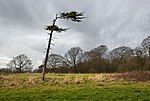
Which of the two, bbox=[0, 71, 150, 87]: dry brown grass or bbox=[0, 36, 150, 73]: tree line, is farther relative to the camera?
bbox=[0, 36, 150, 73]: tree line

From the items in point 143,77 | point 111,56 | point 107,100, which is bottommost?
point 107,100

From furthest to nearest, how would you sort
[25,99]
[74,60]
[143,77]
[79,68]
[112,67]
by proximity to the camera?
[74,60] → [79,68] → [112,67] → [143,77] → [25,99]

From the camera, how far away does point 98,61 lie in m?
83.1

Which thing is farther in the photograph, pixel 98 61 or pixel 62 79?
pixel 98 61

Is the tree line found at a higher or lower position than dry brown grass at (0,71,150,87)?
higher

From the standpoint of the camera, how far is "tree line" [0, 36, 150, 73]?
71625mm

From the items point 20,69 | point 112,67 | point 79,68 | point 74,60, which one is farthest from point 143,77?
point 20,69

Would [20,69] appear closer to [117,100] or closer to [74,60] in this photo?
[74,60]

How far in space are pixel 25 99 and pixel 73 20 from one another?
68.2ft

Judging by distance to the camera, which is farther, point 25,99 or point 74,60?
point 74,60

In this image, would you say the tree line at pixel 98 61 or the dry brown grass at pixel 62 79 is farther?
→ the tree line at pixel 98 61

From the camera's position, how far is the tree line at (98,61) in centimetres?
7162

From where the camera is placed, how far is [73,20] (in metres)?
35.1

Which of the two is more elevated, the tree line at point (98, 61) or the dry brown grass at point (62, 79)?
the tree line at point (98, 61)
